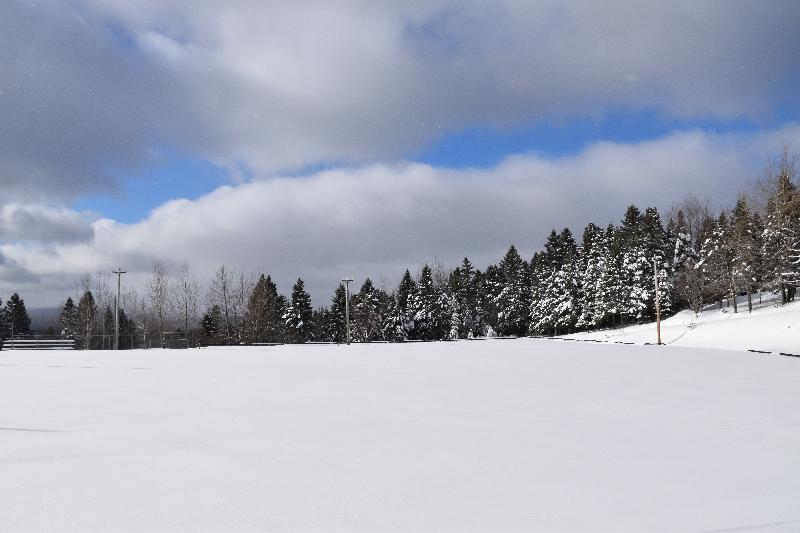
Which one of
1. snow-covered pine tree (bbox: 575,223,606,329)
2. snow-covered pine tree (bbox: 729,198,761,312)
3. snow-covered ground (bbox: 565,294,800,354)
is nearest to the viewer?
snow-covered ground (bbox: 565,294,800,354)

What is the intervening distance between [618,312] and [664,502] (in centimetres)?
6164

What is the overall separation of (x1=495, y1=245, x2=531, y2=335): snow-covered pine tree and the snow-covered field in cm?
6831

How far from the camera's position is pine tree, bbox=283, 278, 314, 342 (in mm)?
78625

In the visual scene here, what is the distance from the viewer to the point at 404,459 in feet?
21.0

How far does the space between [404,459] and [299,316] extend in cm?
7442

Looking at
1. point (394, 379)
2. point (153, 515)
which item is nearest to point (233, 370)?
point (394, 379)

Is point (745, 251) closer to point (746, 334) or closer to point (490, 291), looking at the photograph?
point (746, 334)

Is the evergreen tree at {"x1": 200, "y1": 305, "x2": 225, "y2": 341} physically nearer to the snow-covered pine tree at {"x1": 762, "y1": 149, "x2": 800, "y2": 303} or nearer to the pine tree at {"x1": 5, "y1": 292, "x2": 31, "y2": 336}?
the pine tree at {"x1": 5, "y1": 292, "x2": 31, "y2": 336}

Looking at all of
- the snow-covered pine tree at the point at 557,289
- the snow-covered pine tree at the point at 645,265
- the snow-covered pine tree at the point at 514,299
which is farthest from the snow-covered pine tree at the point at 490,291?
the snow-covered pine tree at the point at 645,265

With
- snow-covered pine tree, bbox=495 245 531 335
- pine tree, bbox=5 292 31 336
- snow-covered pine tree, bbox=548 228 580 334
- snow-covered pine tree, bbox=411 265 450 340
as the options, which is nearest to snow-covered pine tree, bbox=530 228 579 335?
snow-covered pine tree, bbox=548 228 580 334

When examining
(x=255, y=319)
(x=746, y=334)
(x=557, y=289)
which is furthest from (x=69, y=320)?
(x=746, y=334)

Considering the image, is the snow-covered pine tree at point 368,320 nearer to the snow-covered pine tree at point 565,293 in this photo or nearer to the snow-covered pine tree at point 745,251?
the snow-covered pine tree at point 565,293

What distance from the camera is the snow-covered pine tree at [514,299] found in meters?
80.7

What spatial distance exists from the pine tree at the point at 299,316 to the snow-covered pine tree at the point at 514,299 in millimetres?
28369
